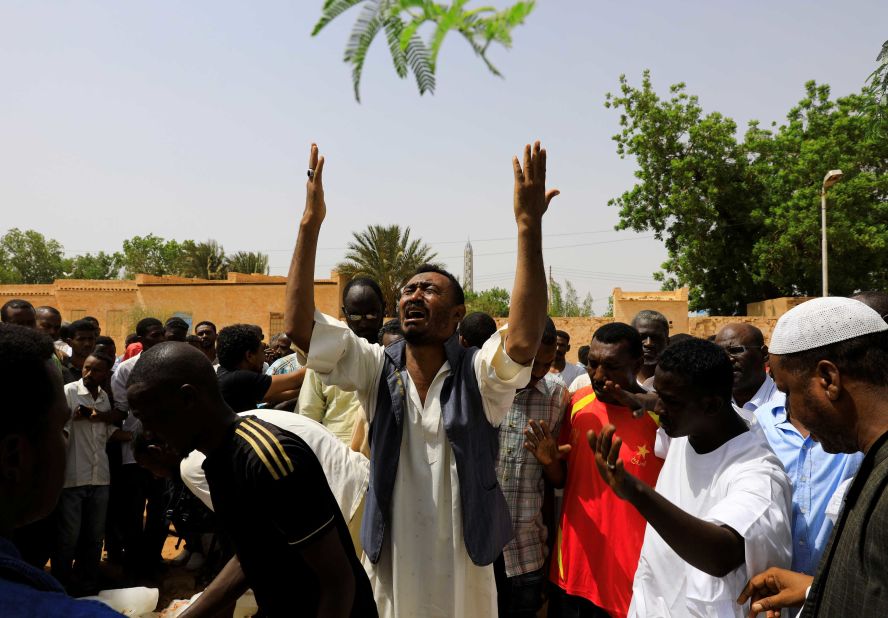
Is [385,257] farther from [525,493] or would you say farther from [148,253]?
[148,253]

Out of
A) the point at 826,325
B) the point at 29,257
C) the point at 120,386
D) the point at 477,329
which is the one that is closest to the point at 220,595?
the point at 826,325

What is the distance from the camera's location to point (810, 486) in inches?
113

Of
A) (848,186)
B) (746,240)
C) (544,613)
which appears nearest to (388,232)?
(746,240)

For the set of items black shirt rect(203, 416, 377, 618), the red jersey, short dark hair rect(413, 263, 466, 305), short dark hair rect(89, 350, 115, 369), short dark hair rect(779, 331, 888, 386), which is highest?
short dark hair rect(413, 263, 466, 305)

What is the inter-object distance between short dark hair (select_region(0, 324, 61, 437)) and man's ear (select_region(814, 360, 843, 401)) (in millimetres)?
1764

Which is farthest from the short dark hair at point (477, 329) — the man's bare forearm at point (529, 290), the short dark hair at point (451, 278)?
the man's bare forearm at point (529, 290)

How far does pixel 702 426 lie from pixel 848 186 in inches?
995

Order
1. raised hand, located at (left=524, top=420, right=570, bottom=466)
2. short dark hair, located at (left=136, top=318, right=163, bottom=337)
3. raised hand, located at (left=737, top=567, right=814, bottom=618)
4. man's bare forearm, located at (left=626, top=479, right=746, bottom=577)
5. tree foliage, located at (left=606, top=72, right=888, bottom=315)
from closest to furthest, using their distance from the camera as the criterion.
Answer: raised hand, located at (left=737, top=567, right=814, bottom=618), man's bare forearm, located at (left=626, top=479, right=746, bottom=577), raised hand, located at (left=524, top=420, right=570, bottom=466), short dark hair, located at (left=136, top=318, right=163, bottom=337), tree foliage, located at (left=606, top=72, right=888, bottom=315)

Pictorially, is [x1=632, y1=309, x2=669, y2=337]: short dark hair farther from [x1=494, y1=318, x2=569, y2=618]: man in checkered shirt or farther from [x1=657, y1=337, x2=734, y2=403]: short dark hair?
[x1=657, y1=337, x2=734, y2=403]: short dark hair

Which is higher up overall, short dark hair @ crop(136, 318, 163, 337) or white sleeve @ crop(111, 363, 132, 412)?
short dark hair @ crop(136, 318, 163, 337)

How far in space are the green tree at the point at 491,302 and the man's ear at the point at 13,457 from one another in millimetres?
28705

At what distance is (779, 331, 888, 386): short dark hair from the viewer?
1.79 meters

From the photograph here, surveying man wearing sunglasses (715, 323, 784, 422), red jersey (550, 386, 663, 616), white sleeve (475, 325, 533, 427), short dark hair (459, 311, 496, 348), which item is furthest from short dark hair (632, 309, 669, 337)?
white sleeve (475, 325, 533, 427)

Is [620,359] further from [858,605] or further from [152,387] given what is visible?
[152,387]
